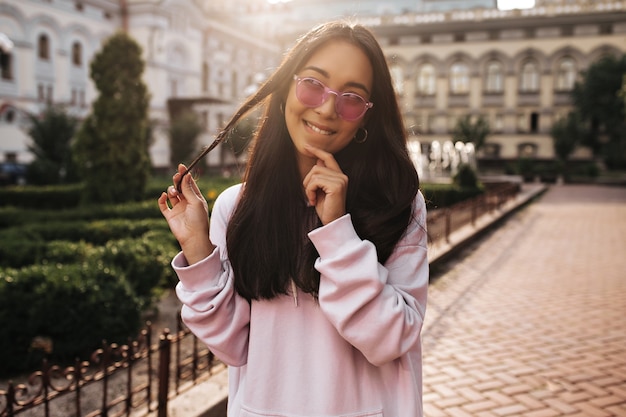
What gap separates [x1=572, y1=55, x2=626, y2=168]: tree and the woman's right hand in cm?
4196

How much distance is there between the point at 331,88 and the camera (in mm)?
1480

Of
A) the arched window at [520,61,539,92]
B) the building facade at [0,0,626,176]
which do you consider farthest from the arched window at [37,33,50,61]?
the arched window at [520,61,539,92]

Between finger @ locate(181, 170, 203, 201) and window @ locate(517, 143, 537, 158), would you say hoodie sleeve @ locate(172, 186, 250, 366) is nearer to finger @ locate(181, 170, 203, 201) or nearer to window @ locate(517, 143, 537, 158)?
finger @ locate(181, 170, 203, 201)

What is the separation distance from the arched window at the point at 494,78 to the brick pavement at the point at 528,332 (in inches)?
1482

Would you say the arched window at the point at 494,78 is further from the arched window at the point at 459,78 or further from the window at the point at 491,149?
the window at the point at 491,149

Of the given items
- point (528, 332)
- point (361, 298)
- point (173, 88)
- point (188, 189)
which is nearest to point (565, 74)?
point (173, 88)

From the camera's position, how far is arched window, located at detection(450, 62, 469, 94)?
4689cm

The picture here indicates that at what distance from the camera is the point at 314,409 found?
4.63ft

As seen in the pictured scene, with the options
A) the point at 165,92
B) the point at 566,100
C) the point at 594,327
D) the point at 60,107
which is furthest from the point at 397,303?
the point at 566,100

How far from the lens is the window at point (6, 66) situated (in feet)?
87.6

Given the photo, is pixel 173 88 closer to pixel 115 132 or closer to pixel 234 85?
pixel 234 85

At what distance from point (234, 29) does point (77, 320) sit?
41.9m

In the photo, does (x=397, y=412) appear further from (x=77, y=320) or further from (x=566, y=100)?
(x=566, y=100)

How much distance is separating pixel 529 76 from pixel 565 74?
8.74ft
